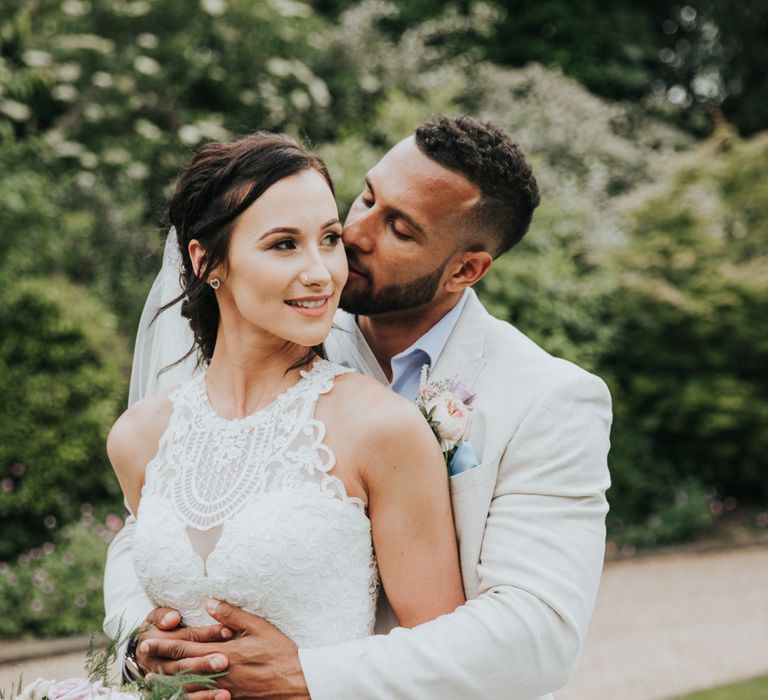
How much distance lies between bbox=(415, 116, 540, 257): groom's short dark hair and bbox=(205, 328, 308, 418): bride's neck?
69 centimetres

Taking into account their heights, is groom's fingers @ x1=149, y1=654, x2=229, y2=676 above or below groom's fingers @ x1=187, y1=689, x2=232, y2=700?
above

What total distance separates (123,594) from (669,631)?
6495mm

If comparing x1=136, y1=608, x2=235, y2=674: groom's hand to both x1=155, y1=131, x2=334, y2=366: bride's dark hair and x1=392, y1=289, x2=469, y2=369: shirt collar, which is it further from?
x1=392, y1=289, x2=469, y2=369: shirt collar

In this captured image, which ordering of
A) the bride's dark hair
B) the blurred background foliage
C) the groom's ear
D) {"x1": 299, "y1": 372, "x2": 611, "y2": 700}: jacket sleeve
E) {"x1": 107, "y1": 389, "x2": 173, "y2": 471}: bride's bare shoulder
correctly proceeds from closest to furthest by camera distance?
{"x1": 299, "y1": 372, "x2": 611, "y2": 700}: jacket sleeve, the bride's dark hair, {"x1": 107, "y1": 389, "x2": 173, "y2": 471}: bride's bare shoulder, the groom's ear, the blurred background foliage

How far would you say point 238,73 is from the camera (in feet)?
38.2

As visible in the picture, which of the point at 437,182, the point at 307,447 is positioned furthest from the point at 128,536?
the point at 437,182

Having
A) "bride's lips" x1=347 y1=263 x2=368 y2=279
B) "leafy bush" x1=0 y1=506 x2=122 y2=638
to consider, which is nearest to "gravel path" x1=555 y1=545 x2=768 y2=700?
"leafy bush" x1=0 y1=506 x2=122 y2=638

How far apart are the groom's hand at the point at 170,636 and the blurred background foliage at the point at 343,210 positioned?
209 inches

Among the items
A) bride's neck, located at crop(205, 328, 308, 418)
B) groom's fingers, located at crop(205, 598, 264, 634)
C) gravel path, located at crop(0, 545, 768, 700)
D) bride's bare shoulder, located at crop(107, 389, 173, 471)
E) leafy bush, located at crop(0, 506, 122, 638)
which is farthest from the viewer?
leafy bush, located at crop(0, 506, 122, 638)

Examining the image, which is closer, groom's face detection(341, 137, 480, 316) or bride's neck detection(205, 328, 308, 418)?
bride's neck detection(205, 328, 308, 418)

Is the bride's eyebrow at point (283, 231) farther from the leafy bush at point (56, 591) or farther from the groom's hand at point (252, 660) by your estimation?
the leafy bush at point (56, 591)

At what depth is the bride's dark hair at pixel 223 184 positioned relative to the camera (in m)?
A: 2.35

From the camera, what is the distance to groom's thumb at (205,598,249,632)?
88.0 inches

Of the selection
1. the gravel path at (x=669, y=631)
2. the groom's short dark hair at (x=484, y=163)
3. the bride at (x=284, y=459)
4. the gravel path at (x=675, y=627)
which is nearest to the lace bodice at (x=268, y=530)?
the bride at (x=284, y=459)
